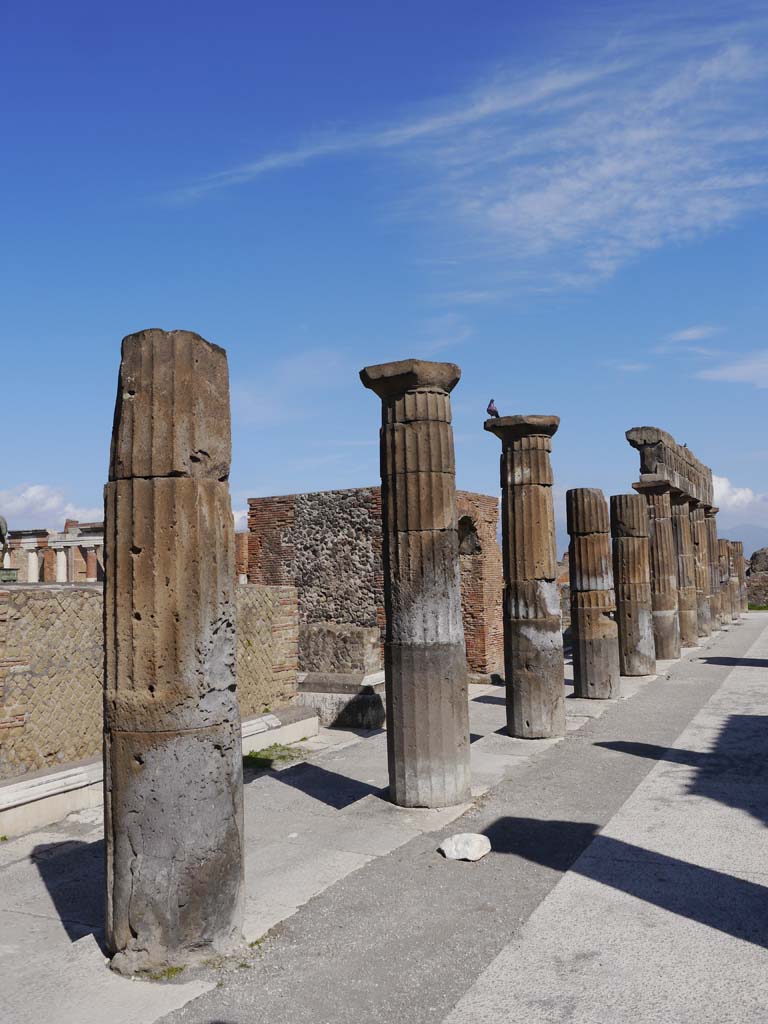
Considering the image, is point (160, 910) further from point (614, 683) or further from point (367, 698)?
point (614, 683)

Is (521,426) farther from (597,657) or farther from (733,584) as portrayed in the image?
(733,584)

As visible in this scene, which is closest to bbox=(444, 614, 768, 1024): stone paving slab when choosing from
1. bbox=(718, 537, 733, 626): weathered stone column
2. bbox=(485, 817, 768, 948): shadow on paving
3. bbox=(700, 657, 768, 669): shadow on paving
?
bbox=(485, 817, 768, 948): shadow on paving

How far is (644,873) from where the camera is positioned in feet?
18.1

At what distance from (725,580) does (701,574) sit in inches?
296

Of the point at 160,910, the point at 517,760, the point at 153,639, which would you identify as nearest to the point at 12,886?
the point at 160,910

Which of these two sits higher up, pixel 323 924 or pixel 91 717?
pixel 91 717

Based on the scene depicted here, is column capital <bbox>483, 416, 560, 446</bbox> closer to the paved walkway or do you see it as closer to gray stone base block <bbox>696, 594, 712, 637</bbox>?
the paved walkway

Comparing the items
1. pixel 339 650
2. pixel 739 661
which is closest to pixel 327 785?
pixel 339 650

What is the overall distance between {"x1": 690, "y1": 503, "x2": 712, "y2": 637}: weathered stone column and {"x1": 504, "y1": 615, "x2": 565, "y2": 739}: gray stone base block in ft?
48.5

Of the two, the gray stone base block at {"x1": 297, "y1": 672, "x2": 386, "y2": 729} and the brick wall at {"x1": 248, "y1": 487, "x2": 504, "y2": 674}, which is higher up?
the brick wall at {"x1": 248, "y1": 487, "x2": 504, "y2": 674}

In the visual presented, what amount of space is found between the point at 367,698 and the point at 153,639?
323 inches

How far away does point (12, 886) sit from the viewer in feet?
19.4

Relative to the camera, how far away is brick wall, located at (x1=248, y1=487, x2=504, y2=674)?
17172 millimetres

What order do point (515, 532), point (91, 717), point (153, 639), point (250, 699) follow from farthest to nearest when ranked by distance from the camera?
1. point (250, 699)
2. point (515, 532)
3. point (91, 717)
4. point (153, 639)
